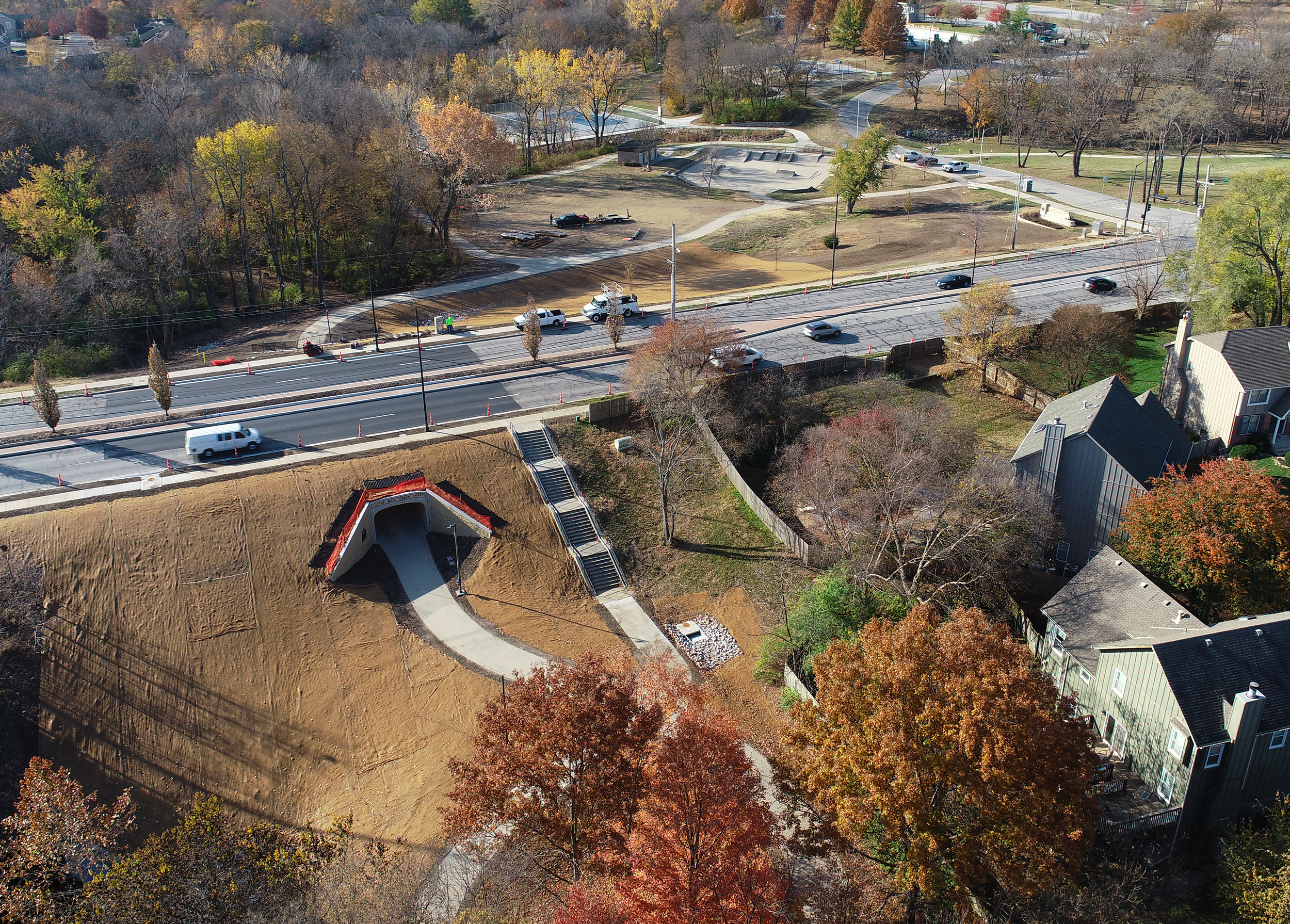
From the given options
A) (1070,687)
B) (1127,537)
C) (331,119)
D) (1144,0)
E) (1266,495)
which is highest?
(1144,0)

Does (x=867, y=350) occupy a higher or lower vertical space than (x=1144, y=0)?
lower

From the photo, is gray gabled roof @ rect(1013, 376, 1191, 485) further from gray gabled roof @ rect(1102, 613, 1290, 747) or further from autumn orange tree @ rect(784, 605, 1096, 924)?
autumn orange tree @ rect(784, 605, 1096, 924)

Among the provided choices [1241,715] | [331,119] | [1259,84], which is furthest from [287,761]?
A: [1259,84]

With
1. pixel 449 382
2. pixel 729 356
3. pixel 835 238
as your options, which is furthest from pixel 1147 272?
pixel 449 382

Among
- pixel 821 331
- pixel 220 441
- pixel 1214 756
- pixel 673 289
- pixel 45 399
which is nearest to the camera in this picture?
pixel 1214 756

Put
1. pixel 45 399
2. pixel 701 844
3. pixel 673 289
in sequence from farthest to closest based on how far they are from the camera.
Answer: pixel 673 289 < pixel 45 399 < pixel 701 844

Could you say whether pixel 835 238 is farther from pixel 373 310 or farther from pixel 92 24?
pixel 92 24

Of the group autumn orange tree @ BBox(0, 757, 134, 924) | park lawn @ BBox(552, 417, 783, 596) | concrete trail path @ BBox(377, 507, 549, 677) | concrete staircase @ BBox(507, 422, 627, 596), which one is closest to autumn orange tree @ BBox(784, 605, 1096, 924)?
concrete trail path @ BBox(377, 507, 549, 677)

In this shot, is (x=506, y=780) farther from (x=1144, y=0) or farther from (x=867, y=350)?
(x=1144, y=0)
